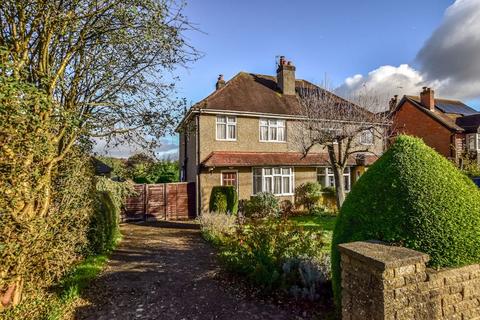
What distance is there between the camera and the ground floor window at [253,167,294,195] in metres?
17.9

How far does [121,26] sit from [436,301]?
7.00 meters

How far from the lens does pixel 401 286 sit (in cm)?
304

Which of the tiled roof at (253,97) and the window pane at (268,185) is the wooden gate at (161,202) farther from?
the tiled roof at (253,97)

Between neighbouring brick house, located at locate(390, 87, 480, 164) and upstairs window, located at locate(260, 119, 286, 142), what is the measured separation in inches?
513

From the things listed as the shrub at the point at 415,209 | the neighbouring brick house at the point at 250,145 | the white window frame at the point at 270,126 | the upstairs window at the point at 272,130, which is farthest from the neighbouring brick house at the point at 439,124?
the shrub at the point at 415,209

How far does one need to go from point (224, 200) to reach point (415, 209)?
1243cm

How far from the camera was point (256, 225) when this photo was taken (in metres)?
6.80

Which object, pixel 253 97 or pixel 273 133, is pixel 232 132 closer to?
pixel 273 133

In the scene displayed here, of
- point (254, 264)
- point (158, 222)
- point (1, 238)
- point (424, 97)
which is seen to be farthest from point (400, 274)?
point (424, 97)

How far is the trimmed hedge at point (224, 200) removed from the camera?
15508mm

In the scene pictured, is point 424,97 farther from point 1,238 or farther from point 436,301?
point 1,238

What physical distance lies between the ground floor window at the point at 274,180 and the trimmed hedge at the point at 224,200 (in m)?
2.51

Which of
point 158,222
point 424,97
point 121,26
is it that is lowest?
point 158,222

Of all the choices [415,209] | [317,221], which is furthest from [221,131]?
[415,209]
